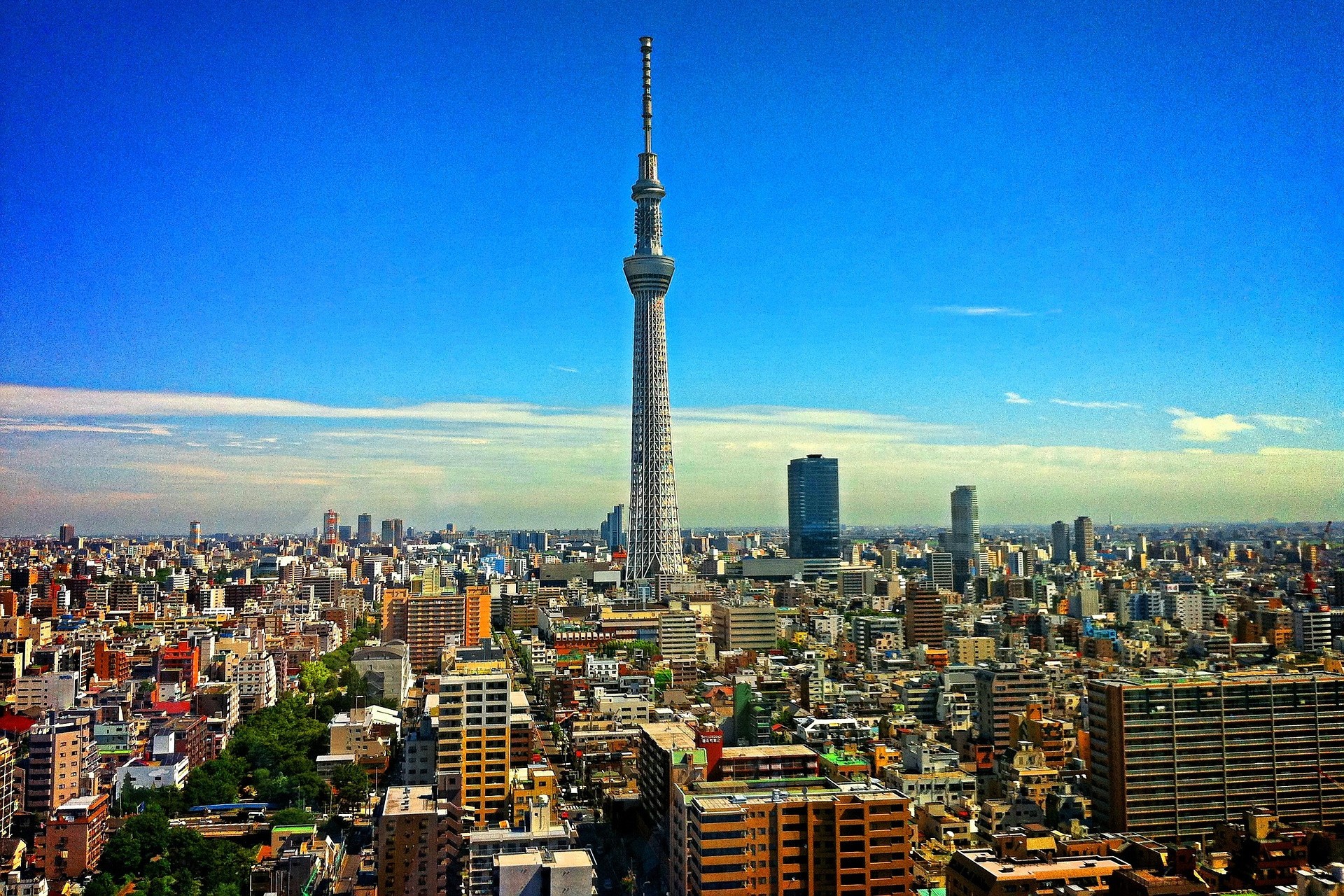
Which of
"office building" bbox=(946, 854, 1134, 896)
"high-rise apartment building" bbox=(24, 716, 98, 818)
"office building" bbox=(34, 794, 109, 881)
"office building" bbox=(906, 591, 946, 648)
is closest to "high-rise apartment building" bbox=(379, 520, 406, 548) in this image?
"high-rise apartment building" bbox=(24, 716, 98, 818)

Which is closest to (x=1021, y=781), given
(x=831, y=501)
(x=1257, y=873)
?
(x=1257, y=873)

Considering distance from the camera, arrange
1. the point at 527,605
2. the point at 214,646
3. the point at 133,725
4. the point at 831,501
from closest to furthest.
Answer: the point at 133,725, the point at 214,646, the point at 527,605, the point at 831,501

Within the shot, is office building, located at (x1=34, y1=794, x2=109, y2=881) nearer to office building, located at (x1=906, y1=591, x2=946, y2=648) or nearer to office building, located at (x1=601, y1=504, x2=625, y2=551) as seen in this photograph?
office building, located at (x1=906, y1=591, x2=946, y2=648)

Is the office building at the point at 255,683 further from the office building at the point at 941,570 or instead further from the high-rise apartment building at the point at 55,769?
the office building at the point at 941,570

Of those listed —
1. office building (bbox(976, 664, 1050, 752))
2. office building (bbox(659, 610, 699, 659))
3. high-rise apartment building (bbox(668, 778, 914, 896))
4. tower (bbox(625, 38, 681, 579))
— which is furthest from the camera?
tower (bbox(625, 38, 681, 579))

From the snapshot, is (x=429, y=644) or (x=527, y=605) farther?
(x=527, y=605)

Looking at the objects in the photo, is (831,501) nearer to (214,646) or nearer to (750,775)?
(214,646)

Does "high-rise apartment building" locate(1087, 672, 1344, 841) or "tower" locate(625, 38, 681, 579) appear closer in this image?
"high-rise apartment building" locate(1087, 672, 1344, 841)
